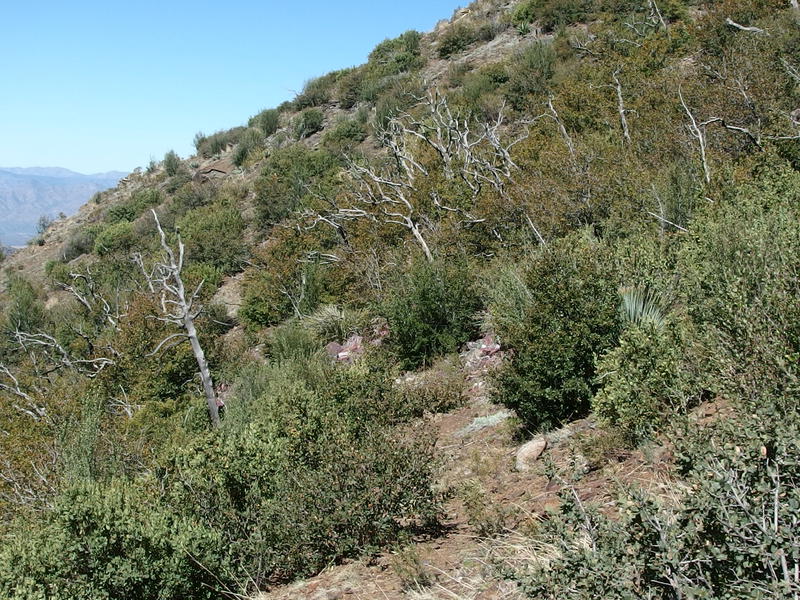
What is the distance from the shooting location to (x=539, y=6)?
40156mm

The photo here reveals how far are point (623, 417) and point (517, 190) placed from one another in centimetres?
1252

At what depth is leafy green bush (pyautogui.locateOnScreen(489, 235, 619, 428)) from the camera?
794 cm

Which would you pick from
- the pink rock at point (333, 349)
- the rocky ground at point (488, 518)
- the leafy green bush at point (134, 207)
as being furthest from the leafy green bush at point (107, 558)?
the leafy green bush at point (134, 207)

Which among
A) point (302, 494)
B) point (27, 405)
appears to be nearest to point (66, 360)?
point (27, 405)

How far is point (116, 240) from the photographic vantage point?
39312 mm

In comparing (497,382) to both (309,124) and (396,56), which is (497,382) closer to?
(309,124)

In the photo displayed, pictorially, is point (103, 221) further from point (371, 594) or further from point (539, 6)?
point (371, 594)

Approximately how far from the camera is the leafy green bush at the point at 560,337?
26.1ft

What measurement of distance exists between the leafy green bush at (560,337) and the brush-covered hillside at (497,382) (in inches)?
1.4

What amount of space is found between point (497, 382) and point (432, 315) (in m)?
6.56

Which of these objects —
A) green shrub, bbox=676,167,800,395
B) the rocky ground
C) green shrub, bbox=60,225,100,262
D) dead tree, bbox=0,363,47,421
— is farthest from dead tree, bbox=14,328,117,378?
green shrub, bbox=676,167,800,395

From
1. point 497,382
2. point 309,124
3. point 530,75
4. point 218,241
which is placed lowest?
point 497,382

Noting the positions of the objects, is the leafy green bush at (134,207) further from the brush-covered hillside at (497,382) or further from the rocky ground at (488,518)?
the rocky ground at (488,518)

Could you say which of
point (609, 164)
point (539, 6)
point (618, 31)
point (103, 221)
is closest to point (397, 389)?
point (609, 164)
